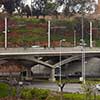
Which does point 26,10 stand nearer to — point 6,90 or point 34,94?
point 6,90

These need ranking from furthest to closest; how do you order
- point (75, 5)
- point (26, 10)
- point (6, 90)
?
point (75, 5) → point (26, 10) → point (6, 90)

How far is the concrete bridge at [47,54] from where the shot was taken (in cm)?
5959

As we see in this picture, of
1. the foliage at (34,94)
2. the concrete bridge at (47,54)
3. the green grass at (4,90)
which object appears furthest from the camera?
the concrete bridge at (47,54)

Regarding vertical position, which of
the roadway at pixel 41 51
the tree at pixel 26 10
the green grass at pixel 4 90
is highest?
the tree at pixel 26 10

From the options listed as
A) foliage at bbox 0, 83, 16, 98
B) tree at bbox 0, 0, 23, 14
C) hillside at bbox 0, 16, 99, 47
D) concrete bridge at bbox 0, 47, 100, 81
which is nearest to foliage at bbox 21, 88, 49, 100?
foliage at bbox 0, 83, 16, 98

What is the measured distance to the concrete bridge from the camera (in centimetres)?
5959

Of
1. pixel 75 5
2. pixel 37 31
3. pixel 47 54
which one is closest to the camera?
pixel 47 54

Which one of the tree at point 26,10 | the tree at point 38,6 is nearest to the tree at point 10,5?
→ the tree at point 26,10

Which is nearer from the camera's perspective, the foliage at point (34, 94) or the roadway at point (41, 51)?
the foliage at point (34, 94)

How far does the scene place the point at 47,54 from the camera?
6378cm

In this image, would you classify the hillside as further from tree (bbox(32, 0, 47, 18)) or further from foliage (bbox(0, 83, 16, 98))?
foliage (bbox(0, 83, 16, 98))

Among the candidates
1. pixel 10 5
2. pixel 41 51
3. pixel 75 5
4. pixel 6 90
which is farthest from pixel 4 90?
pixel 75 5

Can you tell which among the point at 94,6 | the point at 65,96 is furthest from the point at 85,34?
the point at 65,96

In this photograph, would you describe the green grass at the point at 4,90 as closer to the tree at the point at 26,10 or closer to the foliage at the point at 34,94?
the foliage at the point at 34,94
